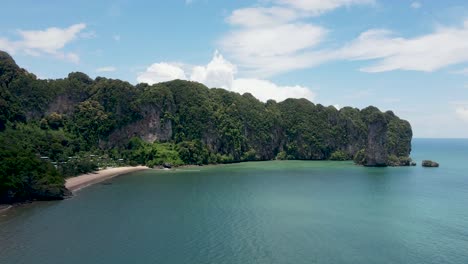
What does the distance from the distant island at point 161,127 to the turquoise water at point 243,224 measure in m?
45.5

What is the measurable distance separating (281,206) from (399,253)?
3008 cm

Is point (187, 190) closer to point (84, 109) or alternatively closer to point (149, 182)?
point (149, 182)

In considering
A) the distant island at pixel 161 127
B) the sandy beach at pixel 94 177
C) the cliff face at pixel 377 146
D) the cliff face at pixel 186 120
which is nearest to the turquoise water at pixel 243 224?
the sandy beach at pixel 94 177

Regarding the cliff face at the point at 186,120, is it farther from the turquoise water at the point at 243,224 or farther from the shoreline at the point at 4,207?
the shoreline at the point at 4,207

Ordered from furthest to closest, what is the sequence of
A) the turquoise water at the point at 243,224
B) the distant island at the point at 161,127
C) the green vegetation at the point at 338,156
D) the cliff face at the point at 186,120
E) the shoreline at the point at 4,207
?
the green vegetation at the point at 338,156 < the cliff face at the point at 186,120 < the distant island at the point at 161,127 < the shoreline at the point at 4,207 < the turquoise water at the point at 243,224

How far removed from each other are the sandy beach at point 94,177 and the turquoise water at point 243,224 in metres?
5.16

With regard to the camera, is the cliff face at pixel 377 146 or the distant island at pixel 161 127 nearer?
the distant island at pixel 161 127

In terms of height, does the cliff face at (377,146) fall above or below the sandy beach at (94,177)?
above

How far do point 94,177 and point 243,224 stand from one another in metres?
64.1

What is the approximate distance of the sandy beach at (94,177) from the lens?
98.4m

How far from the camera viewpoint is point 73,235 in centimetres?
5647

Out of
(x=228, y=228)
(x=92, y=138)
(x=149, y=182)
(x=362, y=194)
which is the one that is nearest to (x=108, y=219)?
(x=228, y=228)

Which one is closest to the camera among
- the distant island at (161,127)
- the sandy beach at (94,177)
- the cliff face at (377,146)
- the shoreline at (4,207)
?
the shoreline at (4,207)

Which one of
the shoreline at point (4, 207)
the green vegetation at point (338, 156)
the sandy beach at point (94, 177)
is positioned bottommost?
the shoreline at point (4, 207)
